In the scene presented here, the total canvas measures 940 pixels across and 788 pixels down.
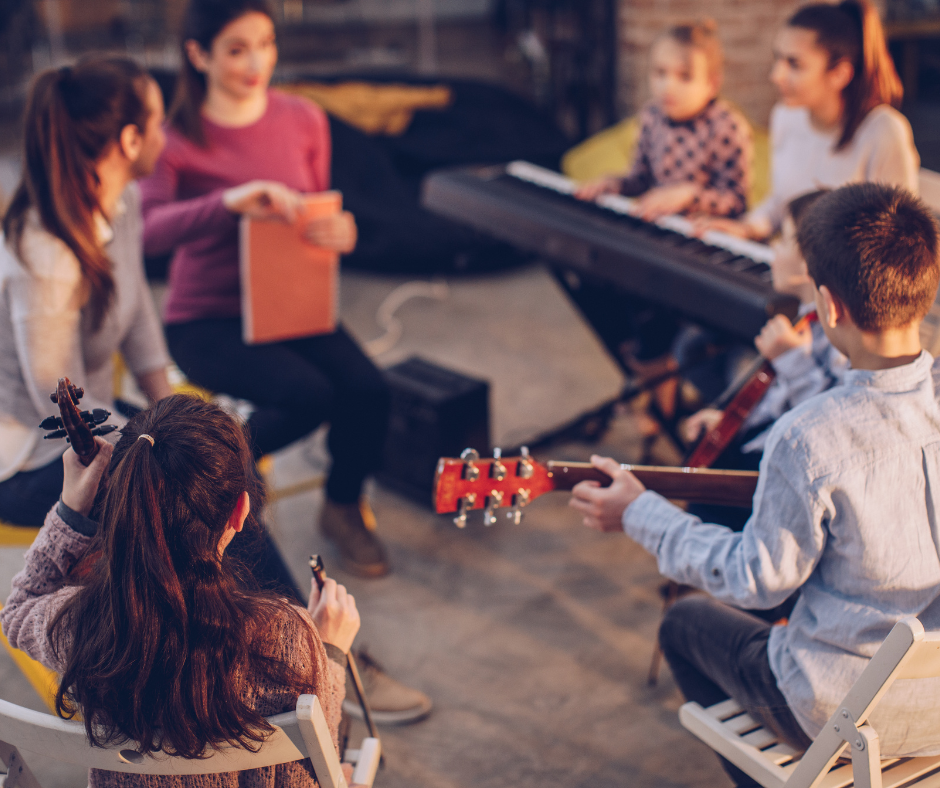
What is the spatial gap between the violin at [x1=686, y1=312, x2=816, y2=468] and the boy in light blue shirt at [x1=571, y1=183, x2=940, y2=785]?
587 millimetres

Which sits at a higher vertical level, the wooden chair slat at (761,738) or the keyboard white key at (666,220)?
the keyboard white key at (666,220)

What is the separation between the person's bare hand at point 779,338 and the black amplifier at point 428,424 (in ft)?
3.07

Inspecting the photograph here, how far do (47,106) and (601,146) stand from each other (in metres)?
2.90

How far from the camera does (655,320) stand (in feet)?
8.44

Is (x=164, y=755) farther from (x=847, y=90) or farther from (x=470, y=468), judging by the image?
(x=847, y=90)

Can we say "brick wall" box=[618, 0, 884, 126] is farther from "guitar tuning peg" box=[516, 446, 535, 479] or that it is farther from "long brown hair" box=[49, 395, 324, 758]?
"long brown hair" box=[49, 395, 324, 758]

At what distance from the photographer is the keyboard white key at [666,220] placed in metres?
2.08

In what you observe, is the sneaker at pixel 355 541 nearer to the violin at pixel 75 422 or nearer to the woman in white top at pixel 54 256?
the woman in white top at pixel 54 256

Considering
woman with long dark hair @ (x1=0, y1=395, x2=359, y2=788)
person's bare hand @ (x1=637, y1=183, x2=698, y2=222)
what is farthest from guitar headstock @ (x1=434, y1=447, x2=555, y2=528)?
person's bare hand @ (x1=637, y1=183, x2=698, y2=222)


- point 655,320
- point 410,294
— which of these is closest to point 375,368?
point 655,320

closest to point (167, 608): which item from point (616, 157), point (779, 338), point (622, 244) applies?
point (779, 338)

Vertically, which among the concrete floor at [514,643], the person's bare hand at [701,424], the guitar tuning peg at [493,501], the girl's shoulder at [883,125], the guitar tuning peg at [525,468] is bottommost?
the concrete floor at [514,643]

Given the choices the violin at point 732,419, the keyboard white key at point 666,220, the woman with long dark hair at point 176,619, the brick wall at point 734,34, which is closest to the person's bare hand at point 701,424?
the violin at point 732,419

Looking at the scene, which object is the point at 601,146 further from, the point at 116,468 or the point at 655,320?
the point at 116,468
